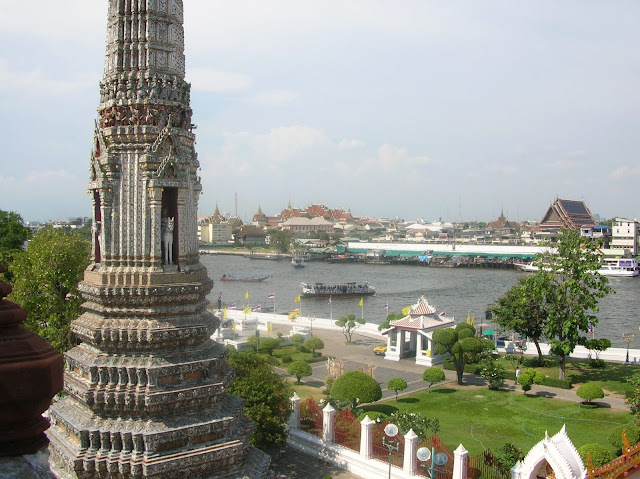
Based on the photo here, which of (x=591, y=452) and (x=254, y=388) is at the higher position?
(x=254, y=388)

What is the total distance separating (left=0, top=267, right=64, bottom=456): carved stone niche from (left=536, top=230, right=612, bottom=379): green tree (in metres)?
22.6

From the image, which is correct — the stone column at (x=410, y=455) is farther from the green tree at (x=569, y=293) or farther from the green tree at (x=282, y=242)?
the green tree at (x=282, y=242)

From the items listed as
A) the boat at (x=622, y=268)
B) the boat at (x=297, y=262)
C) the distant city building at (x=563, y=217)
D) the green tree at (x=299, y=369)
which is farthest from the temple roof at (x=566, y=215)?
the green tree at (x=299, y=369)

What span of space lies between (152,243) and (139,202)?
0.69 meters

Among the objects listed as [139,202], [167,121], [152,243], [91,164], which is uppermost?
[167,121]

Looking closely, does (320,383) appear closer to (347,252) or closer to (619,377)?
(619,377)

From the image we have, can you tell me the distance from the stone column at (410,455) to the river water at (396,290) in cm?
2531

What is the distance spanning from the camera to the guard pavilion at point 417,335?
26156 mm

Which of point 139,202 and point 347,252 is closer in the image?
point 139,202

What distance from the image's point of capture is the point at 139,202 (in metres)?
9.22

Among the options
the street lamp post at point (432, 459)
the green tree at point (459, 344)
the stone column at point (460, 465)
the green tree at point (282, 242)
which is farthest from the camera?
the green tree at point (282, 242)

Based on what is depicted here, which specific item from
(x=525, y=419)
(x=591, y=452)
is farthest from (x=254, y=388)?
(x=525, y=419)

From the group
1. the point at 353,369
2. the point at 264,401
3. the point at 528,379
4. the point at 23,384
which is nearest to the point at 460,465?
the point at 264,401

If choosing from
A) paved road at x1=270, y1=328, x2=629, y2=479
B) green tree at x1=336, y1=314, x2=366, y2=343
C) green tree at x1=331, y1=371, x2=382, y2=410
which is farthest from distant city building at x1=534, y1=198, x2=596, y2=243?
green tree at x1=331, y1=371, x2=382, y2=410
